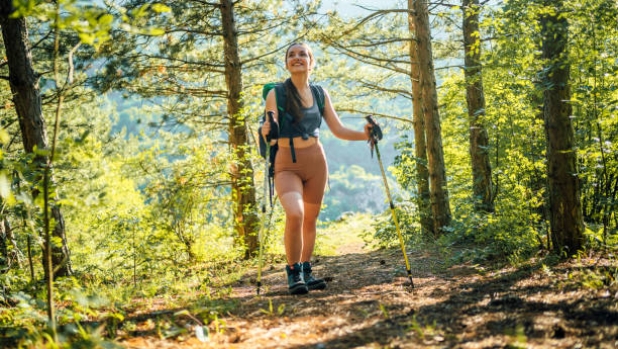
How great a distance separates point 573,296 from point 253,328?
7.04 ft

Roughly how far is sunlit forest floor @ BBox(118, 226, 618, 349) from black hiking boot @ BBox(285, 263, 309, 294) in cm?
8

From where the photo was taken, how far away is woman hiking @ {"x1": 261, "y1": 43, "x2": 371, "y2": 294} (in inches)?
158

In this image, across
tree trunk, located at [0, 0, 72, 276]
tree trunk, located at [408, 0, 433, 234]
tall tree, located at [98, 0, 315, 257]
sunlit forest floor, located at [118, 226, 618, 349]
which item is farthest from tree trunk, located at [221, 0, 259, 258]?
sunlit forest floor, located at [118, 226, 618, 349]

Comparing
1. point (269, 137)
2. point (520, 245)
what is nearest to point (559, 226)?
point (520, 245)

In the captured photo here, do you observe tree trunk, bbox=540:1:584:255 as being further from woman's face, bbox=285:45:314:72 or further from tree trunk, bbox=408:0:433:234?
tree trunk, bbox=408:0:433:234

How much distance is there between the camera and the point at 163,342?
271 centimetres

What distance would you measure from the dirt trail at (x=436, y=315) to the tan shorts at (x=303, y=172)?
890 millimetres

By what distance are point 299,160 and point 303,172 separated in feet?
0.39

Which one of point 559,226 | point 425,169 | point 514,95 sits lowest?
point 559,226

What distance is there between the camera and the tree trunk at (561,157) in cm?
433

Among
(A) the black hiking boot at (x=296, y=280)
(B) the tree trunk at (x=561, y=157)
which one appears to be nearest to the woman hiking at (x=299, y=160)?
(A) the black hiking boot at (x=296, y=280)

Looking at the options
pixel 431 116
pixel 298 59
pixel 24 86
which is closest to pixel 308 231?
pixel 298 59

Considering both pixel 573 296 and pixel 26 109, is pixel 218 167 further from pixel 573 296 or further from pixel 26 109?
pixel 573 296

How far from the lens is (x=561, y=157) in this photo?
440cm
